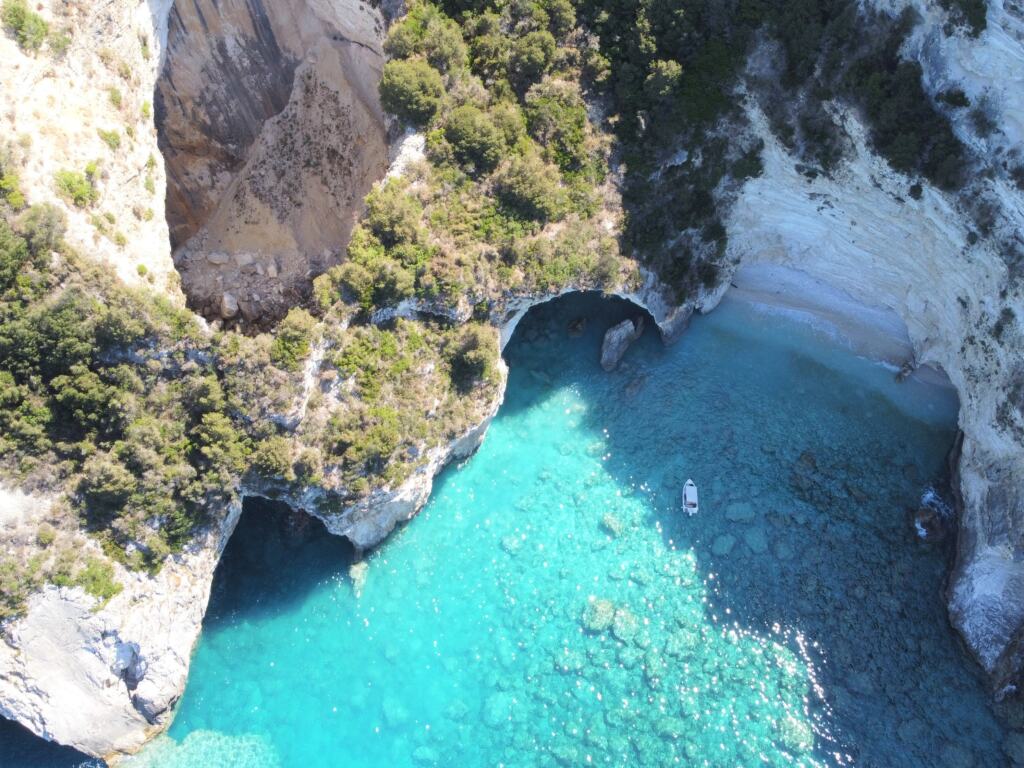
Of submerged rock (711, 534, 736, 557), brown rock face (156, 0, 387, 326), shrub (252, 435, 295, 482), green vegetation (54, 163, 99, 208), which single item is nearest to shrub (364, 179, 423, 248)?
brown rock face (156, 0, 387, 326)

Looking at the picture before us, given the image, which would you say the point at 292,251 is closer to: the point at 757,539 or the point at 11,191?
the point at 11,191

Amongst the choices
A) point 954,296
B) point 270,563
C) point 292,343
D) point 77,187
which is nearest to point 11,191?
point 77,187

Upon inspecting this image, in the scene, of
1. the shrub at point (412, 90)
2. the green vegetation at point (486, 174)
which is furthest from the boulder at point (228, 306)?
the shrub at point (412, 90)

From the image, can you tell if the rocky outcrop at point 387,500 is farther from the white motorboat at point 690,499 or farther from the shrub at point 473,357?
the white motorboat at point 690,499

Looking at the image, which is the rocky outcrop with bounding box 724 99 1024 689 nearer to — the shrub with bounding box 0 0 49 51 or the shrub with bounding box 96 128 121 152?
the shrub with bounding box 96 128 121 152

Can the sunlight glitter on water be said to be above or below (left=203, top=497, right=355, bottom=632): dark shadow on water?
above

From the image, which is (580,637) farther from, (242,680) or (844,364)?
(844,364)
